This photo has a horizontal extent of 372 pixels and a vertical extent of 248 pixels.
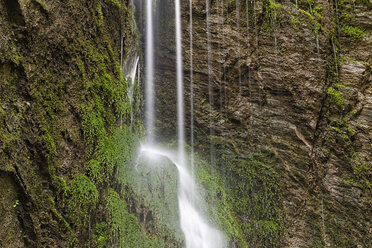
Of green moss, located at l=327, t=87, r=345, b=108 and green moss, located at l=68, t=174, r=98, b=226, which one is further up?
green moss, located at l=327, t=87, r=345, b=108

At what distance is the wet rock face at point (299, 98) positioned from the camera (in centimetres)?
716

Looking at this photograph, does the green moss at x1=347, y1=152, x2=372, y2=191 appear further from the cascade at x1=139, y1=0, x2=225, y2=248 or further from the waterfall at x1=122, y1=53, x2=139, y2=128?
the waterfall at x1=122, y1=53, x2=139, y2=128

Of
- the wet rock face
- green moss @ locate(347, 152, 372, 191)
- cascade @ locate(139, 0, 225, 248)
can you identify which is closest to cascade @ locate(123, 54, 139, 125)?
cascade @ locate(139, 0, 225, 248)

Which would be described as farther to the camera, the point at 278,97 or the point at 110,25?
the point at 278,97

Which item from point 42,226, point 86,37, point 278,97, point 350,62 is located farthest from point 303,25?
point 42,226

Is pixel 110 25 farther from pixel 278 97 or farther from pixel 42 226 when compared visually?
pixel 278 97

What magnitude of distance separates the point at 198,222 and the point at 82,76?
160 inches

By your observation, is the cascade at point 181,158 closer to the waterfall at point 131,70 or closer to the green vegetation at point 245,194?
the green vegetation at point 245,194

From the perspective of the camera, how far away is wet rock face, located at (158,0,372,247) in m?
7.16

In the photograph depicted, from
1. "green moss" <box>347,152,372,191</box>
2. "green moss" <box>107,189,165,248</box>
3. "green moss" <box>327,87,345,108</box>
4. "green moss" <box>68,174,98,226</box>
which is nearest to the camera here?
"green moss" <box>68,174,98,226</box>

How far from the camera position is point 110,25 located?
573 cm

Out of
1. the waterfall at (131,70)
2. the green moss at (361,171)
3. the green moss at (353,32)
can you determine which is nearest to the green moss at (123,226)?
the waterfall at (131,70)

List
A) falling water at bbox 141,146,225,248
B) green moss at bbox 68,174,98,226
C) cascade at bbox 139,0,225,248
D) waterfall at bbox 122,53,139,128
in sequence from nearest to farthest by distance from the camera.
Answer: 1. green moss at bbox 68,174,98,226
2. falling water at bbox 141,146,225,248
3. cascade at bbox 139,0,225,248
4. waterfall at bbox 122,53,139,128

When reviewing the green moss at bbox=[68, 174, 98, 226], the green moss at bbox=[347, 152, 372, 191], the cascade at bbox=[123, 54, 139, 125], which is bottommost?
the green moss at bbox=[347, 152, 372, 191]
